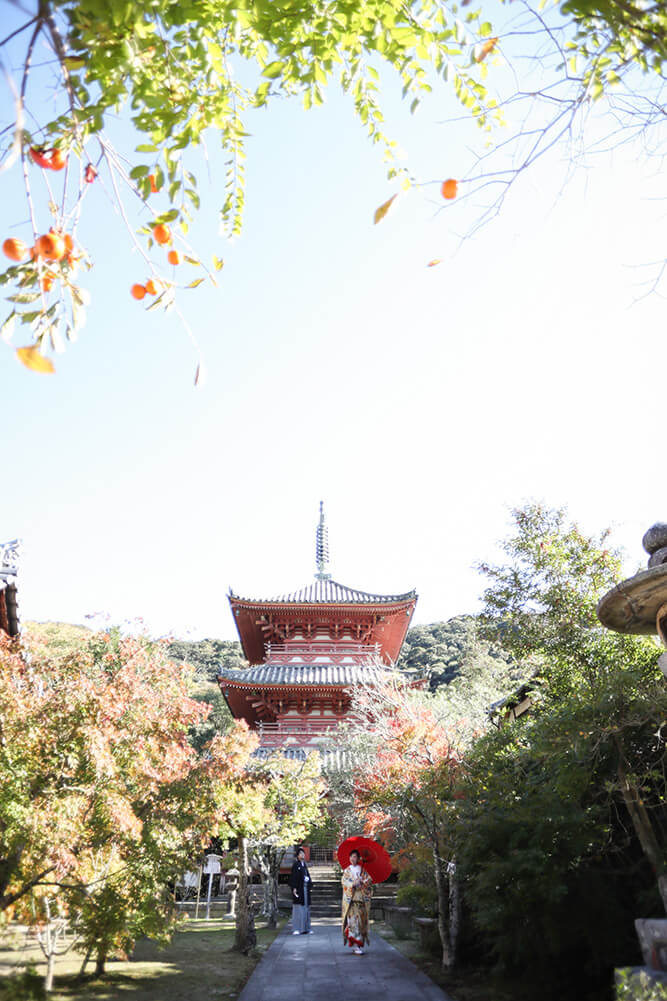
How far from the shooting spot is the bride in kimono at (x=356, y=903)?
28.6ft

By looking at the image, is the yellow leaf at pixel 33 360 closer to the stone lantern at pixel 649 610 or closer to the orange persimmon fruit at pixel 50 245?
the orange persimmon fruit at pixel 50 245

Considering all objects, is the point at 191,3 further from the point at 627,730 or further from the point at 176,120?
the point at 627,730

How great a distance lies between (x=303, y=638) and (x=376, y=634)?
2.43 metres

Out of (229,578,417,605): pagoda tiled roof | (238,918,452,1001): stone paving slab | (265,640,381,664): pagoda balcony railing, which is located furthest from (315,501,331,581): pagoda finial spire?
(238,918,452,1001): stone paving slab

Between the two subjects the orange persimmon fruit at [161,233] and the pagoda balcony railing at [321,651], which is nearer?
the orange persimmon fruit at [161,233]

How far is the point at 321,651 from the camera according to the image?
19703 mm

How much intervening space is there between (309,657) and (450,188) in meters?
18.5

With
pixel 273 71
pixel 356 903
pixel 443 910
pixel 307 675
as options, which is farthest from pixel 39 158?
pixel 307 675

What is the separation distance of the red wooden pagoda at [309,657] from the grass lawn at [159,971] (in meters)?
7.95

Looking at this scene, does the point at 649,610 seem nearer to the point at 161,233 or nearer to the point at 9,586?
the point at 161,233

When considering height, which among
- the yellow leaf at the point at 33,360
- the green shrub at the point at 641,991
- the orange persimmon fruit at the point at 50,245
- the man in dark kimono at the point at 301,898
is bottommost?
the man in dark kimono at the point at 301,898

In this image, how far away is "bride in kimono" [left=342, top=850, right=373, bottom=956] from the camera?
873 cm

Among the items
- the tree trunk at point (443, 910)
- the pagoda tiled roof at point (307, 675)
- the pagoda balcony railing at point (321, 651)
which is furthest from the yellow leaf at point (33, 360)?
the pagoda balcony railing at point (321, 651)

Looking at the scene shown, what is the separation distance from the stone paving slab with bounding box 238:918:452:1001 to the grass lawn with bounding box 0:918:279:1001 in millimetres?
267
